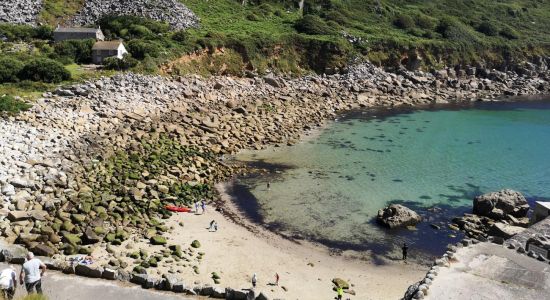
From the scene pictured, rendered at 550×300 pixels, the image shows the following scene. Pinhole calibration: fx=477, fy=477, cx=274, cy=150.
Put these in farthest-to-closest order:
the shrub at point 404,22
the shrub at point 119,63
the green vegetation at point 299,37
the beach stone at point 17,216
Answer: the shrub at point 404,22, the green vegetation at point 299,37, the shrub at point 119,63, the beach stone at point 17,216

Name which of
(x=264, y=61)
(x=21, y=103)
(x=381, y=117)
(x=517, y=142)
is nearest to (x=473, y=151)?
(x=517, y=142)

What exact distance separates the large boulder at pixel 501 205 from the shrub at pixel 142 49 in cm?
4138

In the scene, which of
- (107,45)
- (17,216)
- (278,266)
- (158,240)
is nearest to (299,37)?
(107,45)

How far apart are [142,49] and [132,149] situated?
23442mm

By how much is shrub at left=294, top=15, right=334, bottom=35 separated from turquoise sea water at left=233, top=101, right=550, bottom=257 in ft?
78.2

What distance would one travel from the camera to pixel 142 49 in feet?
194

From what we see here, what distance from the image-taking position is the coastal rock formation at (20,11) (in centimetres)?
6856

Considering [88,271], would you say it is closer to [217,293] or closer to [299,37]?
[217,293]

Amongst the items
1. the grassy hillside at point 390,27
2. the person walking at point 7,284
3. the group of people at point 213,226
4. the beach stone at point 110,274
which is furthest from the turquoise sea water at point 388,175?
the grassy hillside at point 390,27

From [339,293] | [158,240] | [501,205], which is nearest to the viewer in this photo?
[339,293]

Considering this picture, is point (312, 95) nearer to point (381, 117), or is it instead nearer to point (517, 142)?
point (381, 117)

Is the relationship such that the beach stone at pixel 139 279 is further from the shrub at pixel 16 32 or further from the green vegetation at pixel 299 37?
the shrub at pixel 16 32

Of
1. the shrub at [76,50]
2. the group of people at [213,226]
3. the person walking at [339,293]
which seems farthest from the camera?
the shrub at [76,50]

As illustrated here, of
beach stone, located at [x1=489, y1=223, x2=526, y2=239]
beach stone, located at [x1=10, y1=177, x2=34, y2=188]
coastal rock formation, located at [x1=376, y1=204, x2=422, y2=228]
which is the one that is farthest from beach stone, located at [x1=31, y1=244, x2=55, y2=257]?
beach stone, located at [x1=489, y1=223, x2=526, y2=239]
